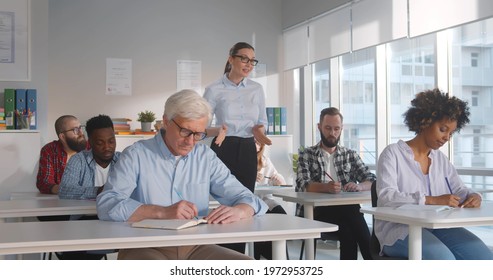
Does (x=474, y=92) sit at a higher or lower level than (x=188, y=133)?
higher

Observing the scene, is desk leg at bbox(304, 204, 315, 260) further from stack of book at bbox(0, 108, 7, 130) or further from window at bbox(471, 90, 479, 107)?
stack of book at bbox(0, 108, 7, 130)

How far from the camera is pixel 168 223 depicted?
2.34m

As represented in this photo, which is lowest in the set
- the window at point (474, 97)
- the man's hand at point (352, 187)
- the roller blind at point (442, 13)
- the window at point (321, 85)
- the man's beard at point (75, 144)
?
the man's hand at point (352, 187)

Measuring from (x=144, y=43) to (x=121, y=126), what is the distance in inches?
44.7

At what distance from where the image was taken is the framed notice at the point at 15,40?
5570 millimetres

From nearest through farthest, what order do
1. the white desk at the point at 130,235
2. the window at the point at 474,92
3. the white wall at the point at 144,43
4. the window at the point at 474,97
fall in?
1. the white desk at the point at 130,235
2. the window at the point at 474,92
3. the window at the point at 474,97
4. the white wall at the point at 144,43

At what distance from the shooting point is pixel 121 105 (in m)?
7.09

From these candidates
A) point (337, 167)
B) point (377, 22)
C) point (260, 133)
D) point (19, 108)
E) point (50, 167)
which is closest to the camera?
point (260, 133)

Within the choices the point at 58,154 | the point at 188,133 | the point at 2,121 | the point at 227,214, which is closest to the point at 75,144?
the point at 58,154

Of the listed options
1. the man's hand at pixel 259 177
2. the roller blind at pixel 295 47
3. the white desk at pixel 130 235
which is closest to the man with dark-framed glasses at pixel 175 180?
the white desk at pixel 130 235

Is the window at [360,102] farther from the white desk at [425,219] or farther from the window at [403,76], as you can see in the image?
the white desk at [425,219]

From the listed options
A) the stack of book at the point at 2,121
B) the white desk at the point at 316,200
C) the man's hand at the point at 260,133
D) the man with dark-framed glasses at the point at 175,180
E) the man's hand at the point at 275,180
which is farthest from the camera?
the man's hand at the point at 275,180

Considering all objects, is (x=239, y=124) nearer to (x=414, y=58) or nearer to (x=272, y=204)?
(x=272, y=204)

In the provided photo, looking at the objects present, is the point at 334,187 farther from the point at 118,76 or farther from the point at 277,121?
the point at 118,76
